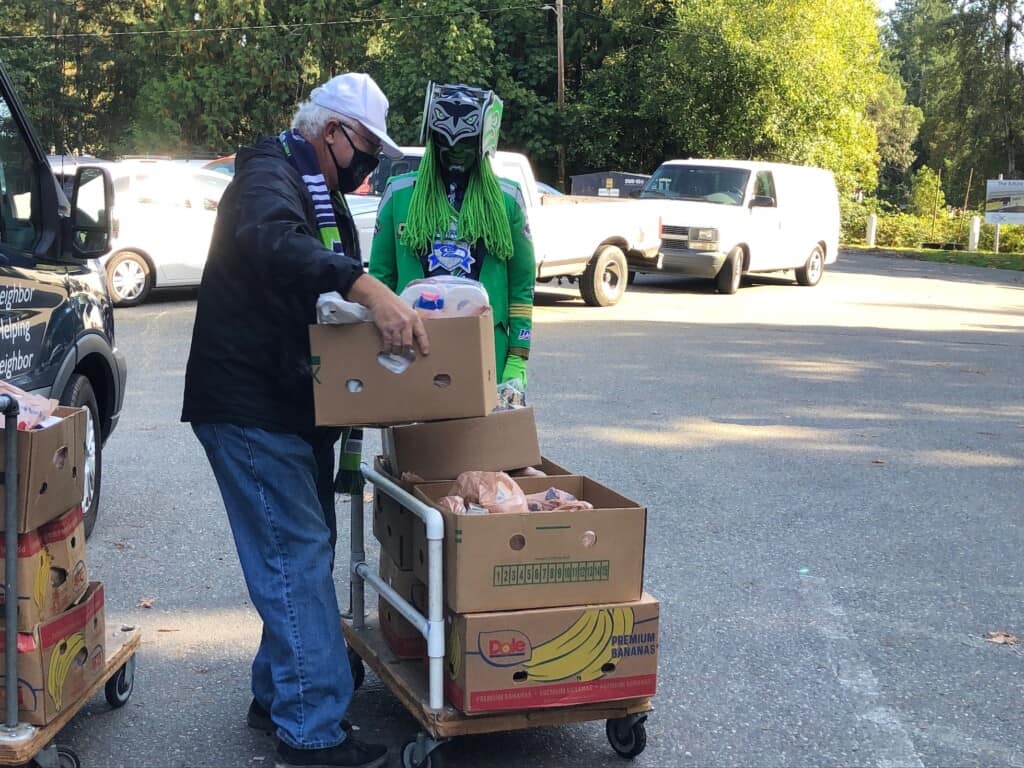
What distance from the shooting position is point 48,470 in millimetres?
3496

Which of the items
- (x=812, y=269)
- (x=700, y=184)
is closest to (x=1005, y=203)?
(x=812, y=269)

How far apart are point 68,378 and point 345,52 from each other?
1690 inches

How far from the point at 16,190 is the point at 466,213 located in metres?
2.21

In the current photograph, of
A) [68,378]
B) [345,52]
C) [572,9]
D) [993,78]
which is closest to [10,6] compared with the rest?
[345,52]

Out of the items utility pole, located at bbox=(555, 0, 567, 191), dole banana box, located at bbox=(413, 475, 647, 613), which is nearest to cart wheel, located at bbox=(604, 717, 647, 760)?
dole banana box, located at bbox=(413, 475, 647, 613)

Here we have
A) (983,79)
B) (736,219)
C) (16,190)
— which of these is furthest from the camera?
(983,79)

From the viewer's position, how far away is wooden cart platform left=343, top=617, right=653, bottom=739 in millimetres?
3543

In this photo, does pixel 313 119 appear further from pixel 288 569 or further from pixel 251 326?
pixel 288 569

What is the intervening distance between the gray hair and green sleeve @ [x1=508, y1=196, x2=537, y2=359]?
1080 millimetres

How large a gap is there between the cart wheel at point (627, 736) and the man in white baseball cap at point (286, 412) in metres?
0.73

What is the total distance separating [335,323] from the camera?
338cm

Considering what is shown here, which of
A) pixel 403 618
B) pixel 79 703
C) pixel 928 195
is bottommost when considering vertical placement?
pixel 79 703

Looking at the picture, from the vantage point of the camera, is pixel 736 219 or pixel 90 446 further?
pixel 736 219

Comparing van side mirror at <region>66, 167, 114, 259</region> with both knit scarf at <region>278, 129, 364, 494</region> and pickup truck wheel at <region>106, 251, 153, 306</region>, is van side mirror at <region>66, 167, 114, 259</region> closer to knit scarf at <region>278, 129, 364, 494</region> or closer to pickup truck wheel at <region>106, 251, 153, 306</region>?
knit scarf at <region>278, 129, 364, 494</region>
